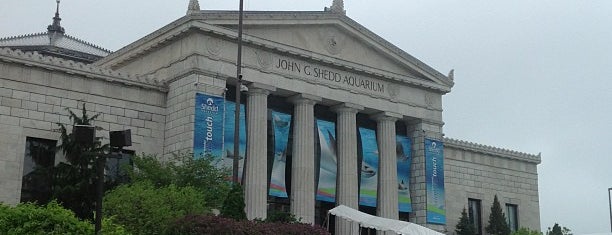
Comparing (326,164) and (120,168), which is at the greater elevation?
(326,164)

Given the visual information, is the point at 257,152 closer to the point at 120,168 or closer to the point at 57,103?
the point at 120,168

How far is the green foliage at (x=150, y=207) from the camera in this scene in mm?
29047

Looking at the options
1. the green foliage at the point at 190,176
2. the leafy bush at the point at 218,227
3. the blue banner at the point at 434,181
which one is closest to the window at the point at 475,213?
the blue banner at the point at 434,181

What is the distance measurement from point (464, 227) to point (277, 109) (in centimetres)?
1730

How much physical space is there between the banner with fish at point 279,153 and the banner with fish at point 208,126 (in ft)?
14.5

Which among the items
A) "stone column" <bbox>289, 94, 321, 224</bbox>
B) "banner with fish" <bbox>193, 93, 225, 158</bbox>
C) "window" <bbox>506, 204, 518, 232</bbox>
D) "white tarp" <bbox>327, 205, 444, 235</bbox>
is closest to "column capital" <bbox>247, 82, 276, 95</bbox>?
"stone column" <bbox>289, 94, 321, 224</bbox>

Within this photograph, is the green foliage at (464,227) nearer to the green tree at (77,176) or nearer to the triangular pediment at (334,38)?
the triangular pediment at (334,38)

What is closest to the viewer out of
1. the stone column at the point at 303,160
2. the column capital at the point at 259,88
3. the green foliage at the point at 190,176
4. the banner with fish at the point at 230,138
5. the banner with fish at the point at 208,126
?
the green foliage at the point at 190,176

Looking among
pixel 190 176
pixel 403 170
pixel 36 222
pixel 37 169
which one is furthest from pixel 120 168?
pixel 403 170

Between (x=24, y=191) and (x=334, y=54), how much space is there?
20.1 metres

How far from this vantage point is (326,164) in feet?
158

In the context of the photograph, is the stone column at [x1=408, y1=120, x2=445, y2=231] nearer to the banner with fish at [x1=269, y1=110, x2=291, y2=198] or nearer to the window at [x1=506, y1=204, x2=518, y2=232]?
the banner with fish at [x1=269, y1=110, x2=291, y2=198]

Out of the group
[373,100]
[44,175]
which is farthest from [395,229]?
[44,175]

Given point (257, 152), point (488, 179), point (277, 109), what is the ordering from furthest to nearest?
point (488, 179) → point (277, 109) → point (257, 152)
